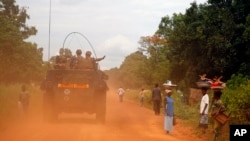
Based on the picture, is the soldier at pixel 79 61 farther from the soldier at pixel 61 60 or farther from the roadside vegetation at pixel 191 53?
the roadside vegetation at pixel 191 53

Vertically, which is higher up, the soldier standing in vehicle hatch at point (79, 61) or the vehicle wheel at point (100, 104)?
the soldier standing in vehicle hatch at point (79, 61)

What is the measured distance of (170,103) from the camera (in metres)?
17.2

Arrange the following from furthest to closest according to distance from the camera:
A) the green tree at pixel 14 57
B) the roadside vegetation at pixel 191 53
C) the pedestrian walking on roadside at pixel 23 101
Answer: the green tree at pixel 14 57 → the roadside vegetation at pixel 191 53 → the pedestrian walking on roadside at pixel 23 101

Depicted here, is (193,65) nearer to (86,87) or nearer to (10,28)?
(10,28)

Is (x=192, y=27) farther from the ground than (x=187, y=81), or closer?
farther from the ground

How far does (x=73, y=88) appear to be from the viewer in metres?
18.1

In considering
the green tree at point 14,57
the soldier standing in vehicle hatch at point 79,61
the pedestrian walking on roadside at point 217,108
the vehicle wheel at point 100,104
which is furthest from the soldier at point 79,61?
the green tree at point 14,57

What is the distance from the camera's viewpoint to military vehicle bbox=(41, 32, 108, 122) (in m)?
18.1

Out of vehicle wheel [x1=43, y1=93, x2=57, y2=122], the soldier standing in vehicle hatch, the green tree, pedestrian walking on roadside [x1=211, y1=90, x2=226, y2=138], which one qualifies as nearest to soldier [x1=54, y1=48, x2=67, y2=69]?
the soldier standing in vehicle hatch

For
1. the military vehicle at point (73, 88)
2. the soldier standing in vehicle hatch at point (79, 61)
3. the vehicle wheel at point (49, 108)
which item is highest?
the soldier standing in vehicle hatch at point (79, 61)

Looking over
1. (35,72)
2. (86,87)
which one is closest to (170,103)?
(86,87)

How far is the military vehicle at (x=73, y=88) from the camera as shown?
1811 centimetres

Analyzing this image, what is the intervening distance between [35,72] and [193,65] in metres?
17.9

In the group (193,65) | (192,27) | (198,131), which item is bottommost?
(198,131)
